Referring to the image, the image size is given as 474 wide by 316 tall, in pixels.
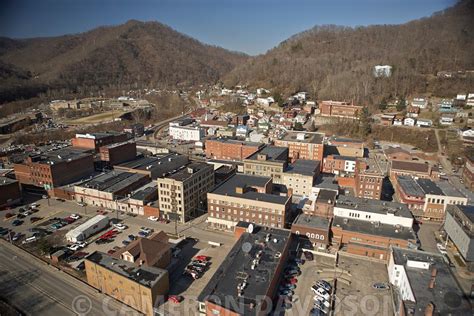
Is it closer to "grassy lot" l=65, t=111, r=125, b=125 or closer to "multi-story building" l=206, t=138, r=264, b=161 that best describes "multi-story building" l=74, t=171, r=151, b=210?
"multi-story building" l=206, t=138, r=264, b=161

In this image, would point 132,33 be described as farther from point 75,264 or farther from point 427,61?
point 75,264

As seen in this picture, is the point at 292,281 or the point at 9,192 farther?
the point at 9,192

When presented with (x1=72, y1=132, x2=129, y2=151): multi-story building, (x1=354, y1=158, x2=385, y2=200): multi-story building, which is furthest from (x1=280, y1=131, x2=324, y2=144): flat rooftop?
(x1=72, y1=132, x2=129, y2=151): multi-story building

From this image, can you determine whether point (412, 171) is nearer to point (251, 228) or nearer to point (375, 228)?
point (375, 228)

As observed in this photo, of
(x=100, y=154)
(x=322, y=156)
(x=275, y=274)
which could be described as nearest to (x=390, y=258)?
(x=275, y=274)

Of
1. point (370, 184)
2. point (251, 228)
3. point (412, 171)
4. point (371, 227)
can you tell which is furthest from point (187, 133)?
point (371, 227)

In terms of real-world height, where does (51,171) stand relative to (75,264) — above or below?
above
